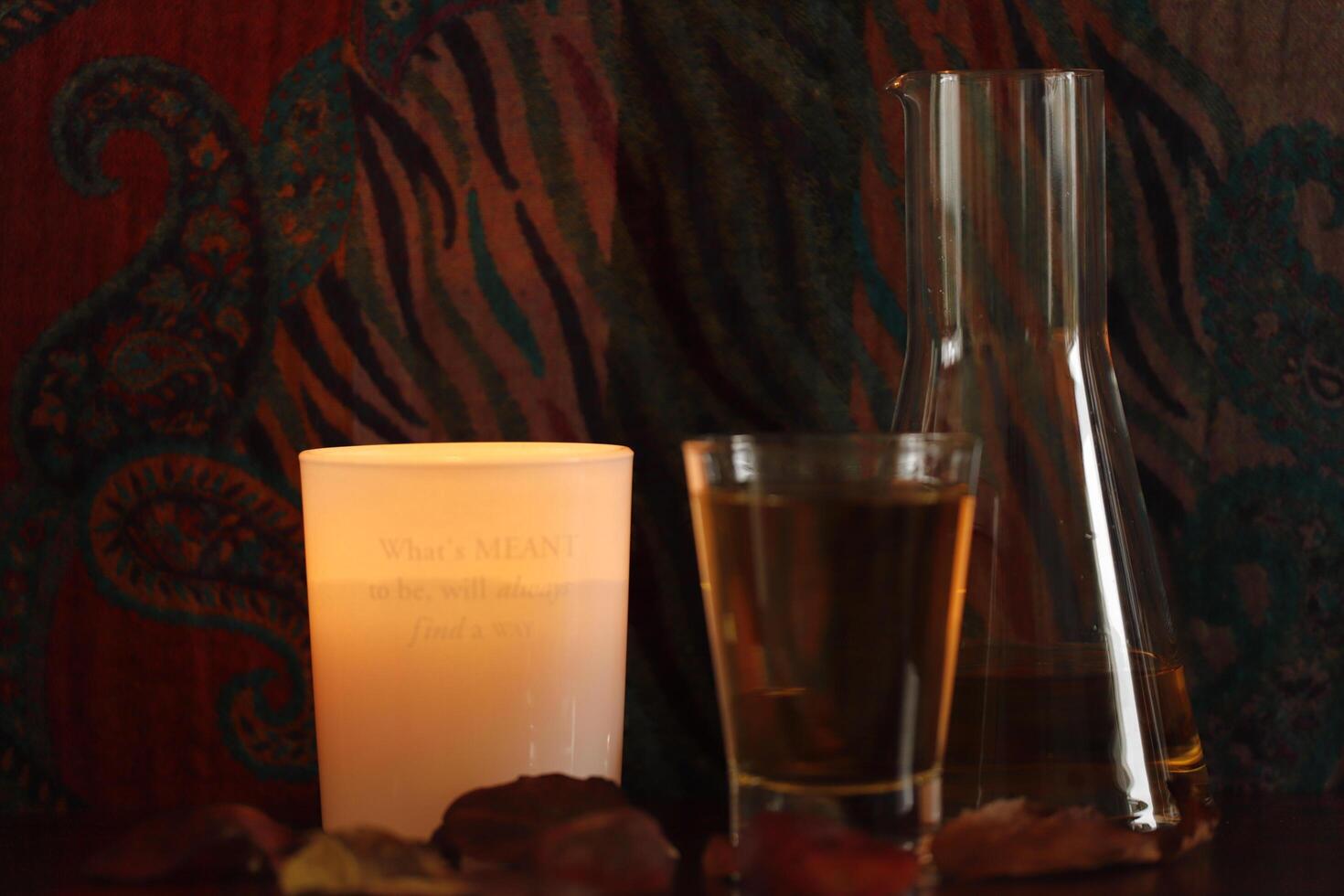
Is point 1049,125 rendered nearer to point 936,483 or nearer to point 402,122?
point 936,483

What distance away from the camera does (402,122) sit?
0.67 meters

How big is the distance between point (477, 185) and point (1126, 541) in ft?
1.06

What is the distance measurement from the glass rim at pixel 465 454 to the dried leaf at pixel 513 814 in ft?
0.38

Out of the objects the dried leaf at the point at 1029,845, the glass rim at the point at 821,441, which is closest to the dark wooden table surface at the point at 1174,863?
the dried leaf at the point at 1029,845

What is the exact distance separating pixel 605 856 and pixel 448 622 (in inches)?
4.6

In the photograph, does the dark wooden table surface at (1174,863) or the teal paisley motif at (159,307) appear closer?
the dark wooden table surface at (1174,863)

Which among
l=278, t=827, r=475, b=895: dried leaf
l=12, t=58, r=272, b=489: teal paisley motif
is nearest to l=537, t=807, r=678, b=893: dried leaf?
l=278, t=827, r=475, b=895: dried leaf

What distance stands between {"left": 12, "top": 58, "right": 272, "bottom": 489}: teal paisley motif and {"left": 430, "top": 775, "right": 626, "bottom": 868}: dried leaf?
0.24 meters

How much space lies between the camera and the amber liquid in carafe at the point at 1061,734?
540mm

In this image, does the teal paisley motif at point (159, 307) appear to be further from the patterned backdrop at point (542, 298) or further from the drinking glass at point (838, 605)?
the drinking glass at point (838, 605)

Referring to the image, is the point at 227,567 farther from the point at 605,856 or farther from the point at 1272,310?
Answer: the point at 1272,310

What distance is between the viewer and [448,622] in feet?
1.78

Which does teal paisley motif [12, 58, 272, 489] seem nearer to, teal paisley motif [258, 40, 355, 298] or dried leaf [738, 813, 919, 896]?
teal paisley motif [258, 40, 355, 298]

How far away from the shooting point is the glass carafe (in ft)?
1.79
